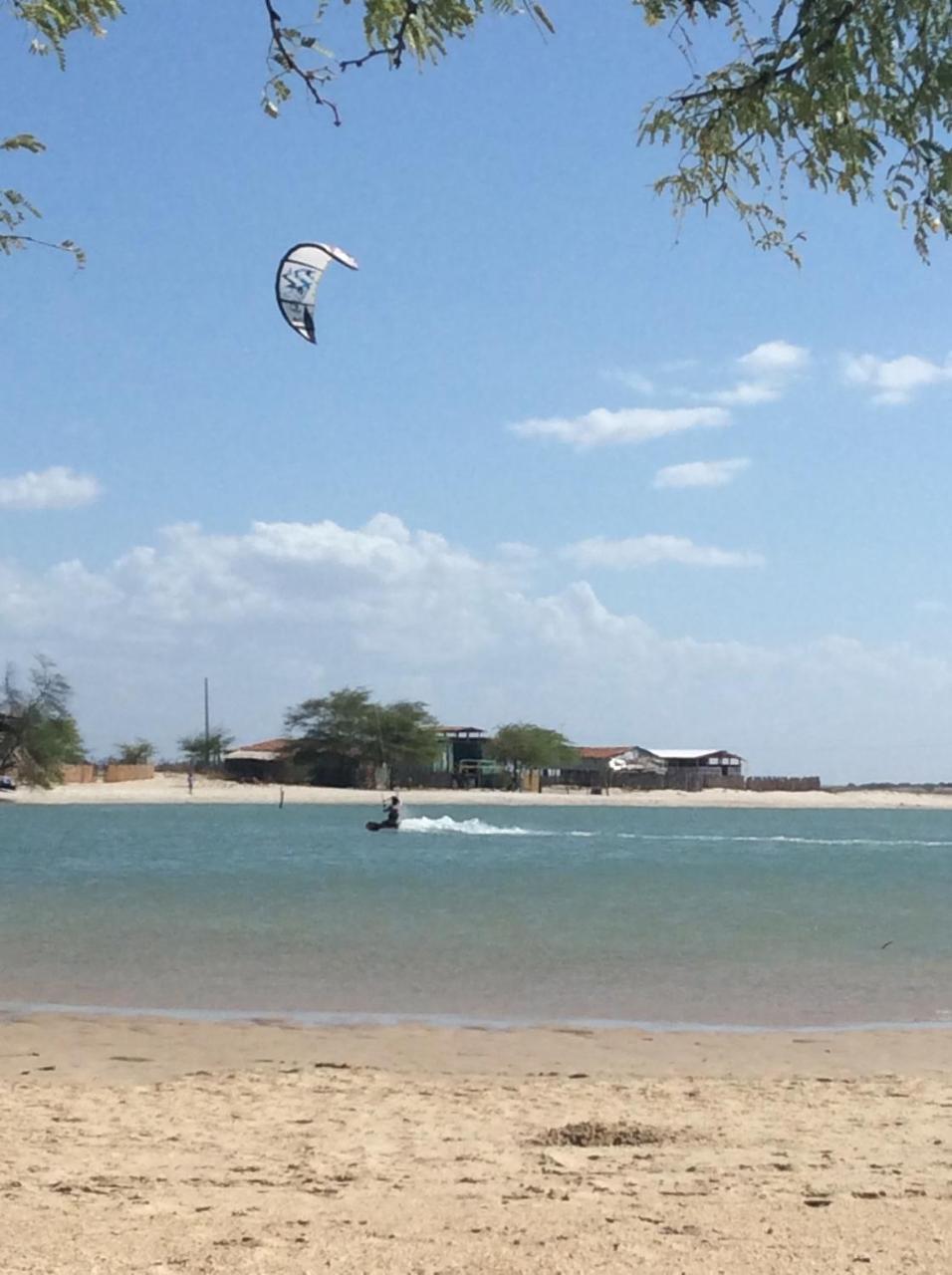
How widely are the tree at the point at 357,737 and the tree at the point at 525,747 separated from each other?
1007cm

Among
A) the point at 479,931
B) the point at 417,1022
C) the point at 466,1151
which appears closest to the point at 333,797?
the point at 479,931

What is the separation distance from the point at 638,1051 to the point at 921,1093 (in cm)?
279

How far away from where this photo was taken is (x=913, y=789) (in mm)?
184750

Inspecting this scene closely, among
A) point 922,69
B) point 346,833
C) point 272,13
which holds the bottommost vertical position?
point 346,833

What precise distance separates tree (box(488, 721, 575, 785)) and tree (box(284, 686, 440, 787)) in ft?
33.1

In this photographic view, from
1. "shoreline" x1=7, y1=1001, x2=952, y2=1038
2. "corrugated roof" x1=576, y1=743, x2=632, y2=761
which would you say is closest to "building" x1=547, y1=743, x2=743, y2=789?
"corrugated roof" x1=576, y1=743, x2=632, y2=761

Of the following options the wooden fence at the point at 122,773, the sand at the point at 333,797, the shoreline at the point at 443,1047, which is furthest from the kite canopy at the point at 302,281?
the wooden fence at the point at 122,773

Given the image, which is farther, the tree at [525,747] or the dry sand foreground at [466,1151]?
the tree at [525,747]

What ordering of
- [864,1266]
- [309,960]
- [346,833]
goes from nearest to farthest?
[864,1266], [309,960], [346,833]

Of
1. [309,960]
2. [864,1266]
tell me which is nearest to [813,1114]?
[864,1266]

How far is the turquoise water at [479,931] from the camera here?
15.2 meters

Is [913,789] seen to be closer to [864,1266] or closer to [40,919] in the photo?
[40,919]

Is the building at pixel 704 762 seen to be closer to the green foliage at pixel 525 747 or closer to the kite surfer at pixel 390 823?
the green foliage at pixel 525 747

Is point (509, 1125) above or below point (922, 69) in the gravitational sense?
below
